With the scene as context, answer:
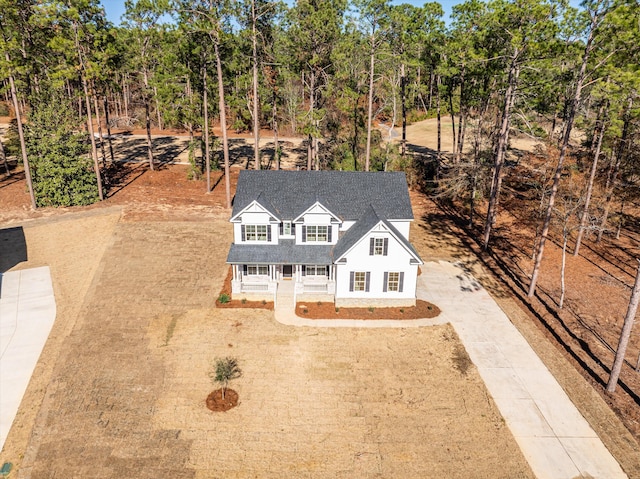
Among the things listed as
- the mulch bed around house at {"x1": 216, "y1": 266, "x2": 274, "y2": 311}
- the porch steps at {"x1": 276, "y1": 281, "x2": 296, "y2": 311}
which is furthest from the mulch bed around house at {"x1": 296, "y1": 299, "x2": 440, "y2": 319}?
the mulch bed around house at {"x1": 216, "y1": 266, "x2": 274, "y2": 311}

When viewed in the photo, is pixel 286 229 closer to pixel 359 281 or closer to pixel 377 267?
pixel 359 281

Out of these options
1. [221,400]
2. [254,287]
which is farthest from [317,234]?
[221,400]

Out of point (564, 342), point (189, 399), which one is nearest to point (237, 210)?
point (189, 399)

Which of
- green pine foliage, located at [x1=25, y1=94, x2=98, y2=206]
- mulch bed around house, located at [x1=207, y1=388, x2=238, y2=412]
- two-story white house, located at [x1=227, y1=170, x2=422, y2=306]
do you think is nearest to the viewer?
mulch bed around house, located at [x1=207, y1=388, x2=238, y2=412]

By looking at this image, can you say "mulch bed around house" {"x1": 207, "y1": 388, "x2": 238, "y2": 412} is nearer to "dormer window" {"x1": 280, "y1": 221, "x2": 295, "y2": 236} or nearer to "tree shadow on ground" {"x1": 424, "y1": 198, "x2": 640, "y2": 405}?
"dormer window" {"x1": 280, "y1": 221, "x2": 295, "y2": 236}

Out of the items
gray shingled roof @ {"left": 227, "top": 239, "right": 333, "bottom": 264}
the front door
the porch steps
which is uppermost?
gray shingled roof @ {"left": 227, "top": 239, "right": 333, "bottom": 264}
